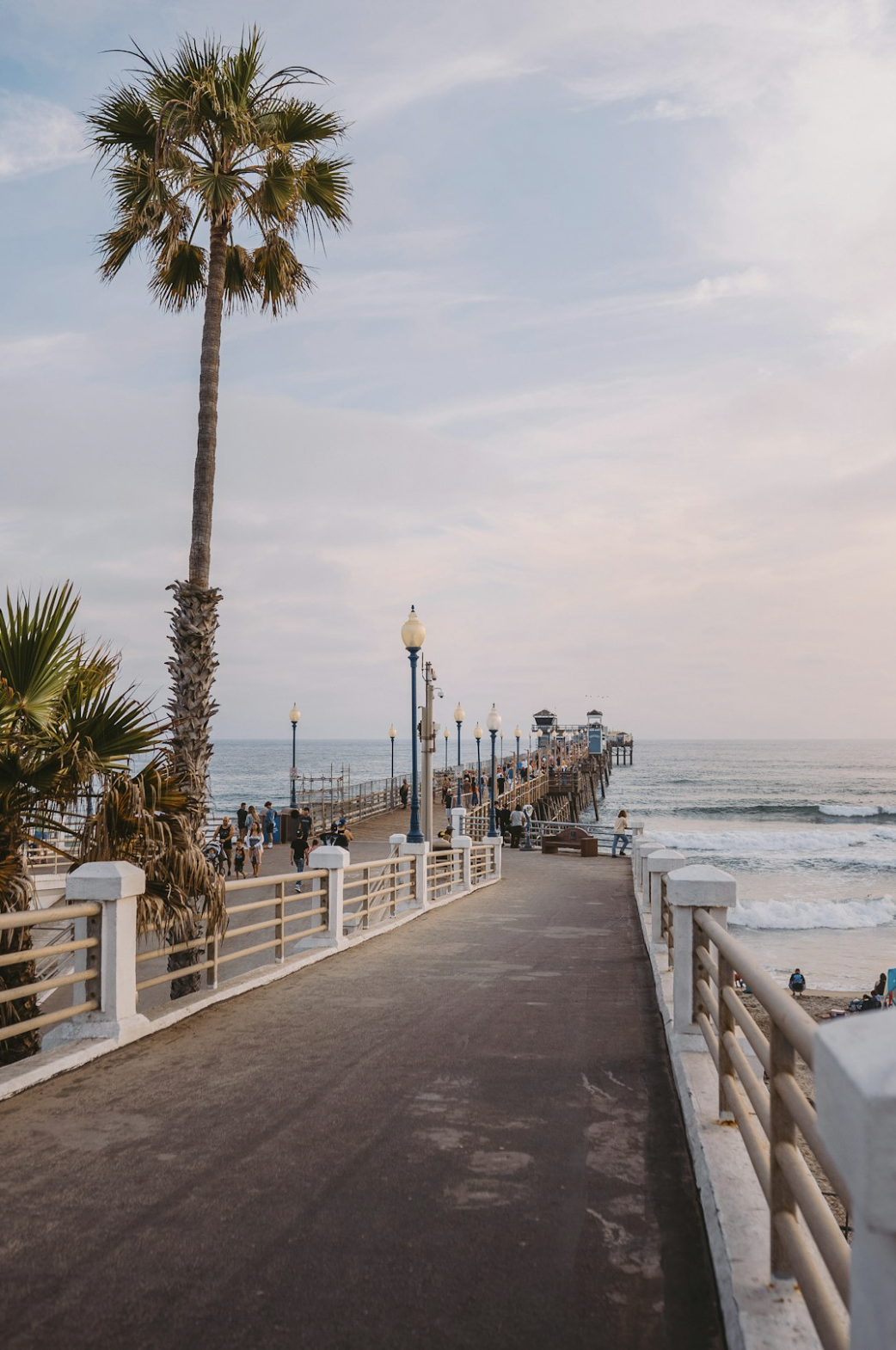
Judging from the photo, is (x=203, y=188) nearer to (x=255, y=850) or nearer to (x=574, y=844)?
(x=255, y=850)

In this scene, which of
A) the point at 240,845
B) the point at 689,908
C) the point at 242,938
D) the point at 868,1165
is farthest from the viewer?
the point at 240,845

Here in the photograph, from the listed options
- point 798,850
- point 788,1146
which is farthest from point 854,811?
point 788,1146

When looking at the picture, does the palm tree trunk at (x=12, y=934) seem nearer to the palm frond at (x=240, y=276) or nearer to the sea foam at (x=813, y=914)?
the palm frond at (x=240, y=276)

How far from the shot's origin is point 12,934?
22.5 feet

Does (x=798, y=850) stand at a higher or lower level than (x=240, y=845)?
lower

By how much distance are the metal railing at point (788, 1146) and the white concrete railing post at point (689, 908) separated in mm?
1136

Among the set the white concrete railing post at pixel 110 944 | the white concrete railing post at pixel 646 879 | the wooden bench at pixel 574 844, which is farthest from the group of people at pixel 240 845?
the white concrete railing post at pixel 110 944

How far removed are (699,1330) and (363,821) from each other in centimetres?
3864

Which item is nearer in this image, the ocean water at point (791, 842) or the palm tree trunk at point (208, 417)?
the palm tree trunk at point (208, 417)

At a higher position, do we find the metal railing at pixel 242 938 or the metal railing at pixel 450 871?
the metal railing at pixel 242 938

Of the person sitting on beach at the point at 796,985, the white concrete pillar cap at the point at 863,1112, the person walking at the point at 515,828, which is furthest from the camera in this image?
the person walking at the point at 515,828

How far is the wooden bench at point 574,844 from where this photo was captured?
33.8m

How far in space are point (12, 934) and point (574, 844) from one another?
96.0 feet

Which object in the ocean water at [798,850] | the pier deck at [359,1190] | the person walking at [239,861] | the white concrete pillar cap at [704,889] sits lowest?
the ocean water at [798,850]
